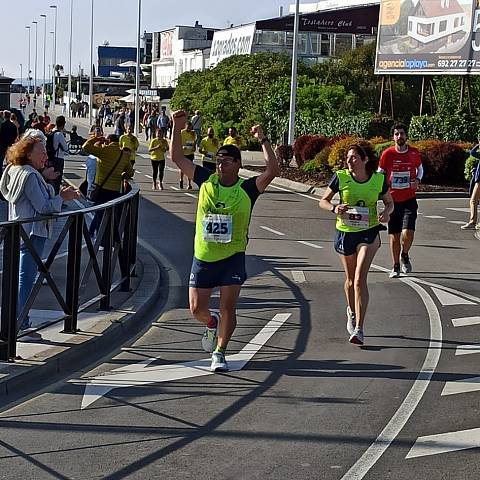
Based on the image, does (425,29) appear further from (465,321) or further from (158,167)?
(465,321)

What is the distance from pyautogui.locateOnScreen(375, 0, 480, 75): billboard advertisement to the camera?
35.9 metres

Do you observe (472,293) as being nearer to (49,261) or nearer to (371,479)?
(49,261)

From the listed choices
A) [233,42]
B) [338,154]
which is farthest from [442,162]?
[233,42]

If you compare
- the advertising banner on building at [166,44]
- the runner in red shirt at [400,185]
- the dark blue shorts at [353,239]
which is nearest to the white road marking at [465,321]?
the dark blue shorts at [353,239]

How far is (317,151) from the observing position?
33.1m

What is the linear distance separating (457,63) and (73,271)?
29115 millimetres

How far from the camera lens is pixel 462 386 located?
8.35 metres

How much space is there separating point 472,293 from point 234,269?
5387mm

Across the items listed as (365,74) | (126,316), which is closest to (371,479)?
(126,316)

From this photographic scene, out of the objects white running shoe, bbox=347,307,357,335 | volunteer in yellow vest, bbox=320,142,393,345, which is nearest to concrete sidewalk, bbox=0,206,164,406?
white running shoe, bbox=347,307,357,335

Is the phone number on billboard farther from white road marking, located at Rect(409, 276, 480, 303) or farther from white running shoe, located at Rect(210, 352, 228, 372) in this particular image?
white running shoe, located at Rect(210, 352, 228, 372)

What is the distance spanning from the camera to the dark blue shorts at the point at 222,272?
855 cm

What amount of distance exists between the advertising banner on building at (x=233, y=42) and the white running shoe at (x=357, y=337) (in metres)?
61.9

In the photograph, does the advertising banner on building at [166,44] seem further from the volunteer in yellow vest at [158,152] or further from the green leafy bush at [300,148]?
the volunteer in yellow vest at [158,152]
